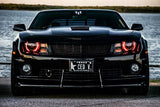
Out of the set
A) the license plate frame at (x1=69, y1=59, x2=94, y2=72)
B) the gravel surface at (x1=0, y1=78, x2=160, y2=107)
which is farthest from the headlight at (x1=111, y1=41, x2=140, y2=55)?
the gravel surface at (x1=0, y1=78, x2=160, y2=107)

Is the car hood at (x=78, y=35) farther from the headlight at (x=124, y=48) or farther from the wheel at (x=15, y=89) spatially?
the wheel at (x=15, y=89)

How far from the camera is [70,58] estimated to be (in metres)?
6.44

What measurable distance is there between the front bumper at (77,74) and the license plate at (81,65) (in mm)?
53

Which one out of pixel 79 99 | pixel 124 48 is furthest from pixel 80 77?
pixel 124 48

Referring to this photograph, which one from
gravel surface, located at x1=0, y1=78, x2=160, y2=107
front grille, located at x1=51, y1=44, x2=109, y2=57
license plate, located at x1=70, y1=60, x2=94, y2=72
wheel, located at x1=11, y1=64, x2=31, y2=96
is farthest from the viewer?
wheel, located at x1=11, y1=64, x2=31, y2=96

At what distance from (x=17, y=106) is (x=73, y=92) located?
169 cm

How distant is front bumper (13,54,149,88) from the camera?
6.45 meters

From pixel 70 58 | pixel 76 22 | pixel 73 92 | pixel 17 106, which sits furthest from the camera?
pixel 76 22

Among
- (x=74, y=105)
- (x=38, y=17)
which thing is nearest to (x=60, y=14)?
(x=38, y=17)

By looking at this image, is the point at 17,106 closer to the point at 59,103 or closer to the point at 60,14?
the point at 59,103

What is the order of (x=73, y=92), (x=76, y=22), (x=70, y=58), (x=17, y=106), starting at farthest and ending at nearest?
(x=76, y=22)
(x=73, y=92)
(x=70, y=58)
(x=17, y=106)

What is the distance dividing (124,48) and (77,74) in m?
0.80

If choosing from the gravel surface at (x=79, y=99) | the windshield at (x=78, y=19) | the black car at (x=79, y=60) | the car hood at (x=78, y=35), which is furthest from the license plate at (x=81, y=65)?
the windshield at (x=78, y=19)

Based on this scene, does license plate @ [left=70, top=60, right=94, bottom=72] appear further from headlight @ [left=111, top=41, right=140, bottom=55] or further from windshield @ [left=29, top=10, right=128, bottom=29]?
windshield @ [left=29, top=10, right=128, bottom=29]
